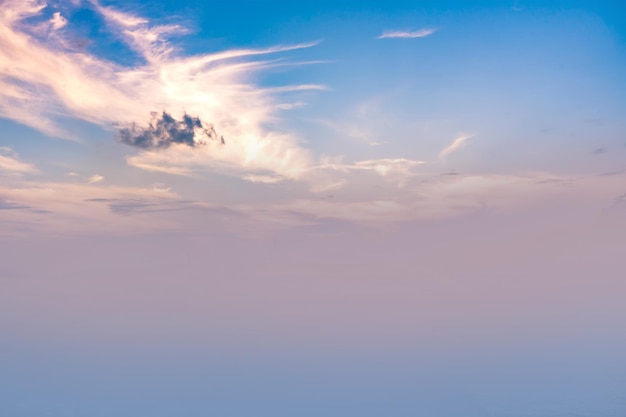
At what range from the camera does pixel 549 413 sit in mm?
197500

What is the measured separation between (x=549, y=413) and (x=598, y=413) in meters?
18.1

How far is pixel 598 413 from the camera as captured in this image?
192 metres
